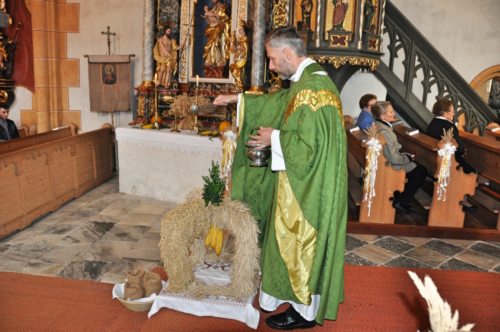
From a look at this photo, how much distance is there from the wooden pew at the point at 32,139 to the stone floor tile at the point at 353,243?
4.27 meters

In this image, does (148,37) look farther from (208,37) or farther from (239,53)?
(239,53)

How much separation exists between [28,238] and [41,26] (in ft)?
17.5

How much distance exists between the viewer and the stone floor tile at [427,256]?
15.5 ft

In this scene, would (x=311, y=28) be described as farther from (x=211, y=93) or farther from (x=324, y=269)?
(x=324, y=269)

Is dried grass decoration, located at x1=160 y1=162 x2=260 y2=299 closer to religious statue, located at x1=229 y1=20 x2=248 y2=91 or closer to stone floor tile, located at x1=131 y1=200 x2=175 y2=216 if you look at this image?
stone floor tile, located at x1=131 y1=200 x2=175 y2=216

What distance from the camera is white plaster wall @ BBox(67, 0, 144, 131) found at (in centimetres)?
890

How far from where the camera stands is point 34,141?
650cm

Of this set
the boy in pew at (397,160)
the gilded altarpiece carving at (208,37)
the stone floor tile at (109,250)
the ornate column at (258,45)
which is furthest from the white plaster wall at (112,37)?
the boy in pew at (397,160)

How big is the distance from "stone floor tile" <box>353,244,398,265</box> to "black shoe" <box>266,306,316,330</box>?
1778 mm

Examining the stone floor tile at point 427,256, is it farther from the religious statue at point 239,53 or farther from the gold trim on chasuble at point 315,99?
the religious statue at point 239,53

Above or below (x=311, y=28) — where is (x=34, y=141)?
below

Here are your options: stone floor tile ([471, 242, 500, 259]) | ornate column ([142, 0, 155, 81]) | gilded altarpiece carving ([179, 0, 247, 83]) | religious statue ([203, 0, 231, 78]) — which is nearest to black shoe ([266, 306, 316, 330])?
stone floor tile ([471, 242, 500, 259])

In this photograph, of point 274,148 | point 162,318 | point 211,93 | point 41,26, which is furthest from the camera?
point 41,26

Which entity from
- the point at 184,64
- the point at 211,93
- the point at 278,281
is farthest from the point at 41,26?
the point at 278,281
